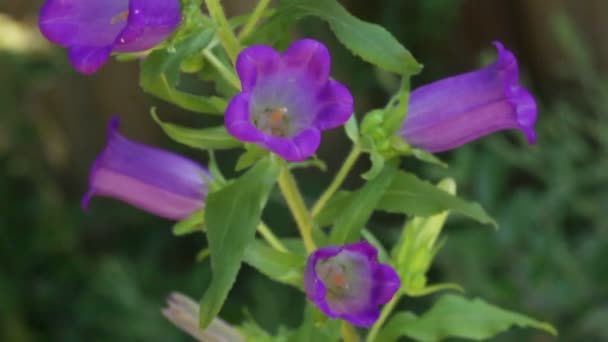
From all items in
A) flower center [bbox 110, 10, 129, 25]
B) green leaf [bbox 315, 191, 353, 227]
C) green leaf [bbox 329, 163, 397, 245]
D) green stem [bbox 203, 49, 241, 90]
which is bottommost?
green leaf [bbox 315, 191, 353, 227]

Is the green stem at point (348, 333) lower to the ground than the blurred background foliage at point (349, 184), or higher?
higher

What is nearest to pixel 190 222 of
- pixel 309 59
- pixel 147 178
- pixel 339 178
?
pixel 147 178

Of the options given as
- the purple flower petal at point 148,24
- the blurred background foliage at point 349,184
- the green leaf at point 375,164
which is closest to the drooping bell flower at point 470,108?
the green leaf at point 375,164

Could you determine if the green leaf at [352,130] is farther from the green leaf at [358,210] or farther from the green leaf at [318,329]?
the green leaf at [318,329]

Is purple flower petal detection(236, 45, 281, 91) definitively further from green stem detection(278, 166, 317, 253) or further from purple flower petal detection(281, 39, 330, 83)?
green stem detection(278, 166, 317, 253)

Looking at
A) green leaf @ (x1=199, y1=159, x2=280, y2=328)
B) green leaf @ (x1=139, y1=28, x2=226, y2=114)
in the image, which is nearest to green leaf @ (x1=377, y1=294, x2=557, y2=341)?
green leaf @ (x1=199, y1=159, x2=280, y2=328)
